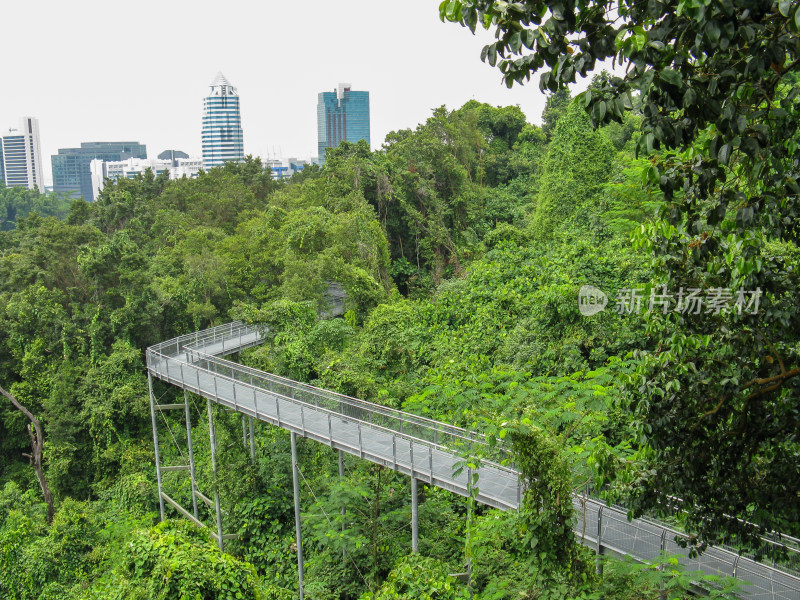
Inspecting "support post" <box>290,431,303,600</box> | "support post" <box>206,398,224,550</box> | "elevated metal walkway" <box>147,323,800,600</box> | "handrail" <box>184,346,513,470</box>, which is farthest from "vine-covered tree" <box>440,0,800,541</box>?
"support post" <box>206,398,224,550</box>

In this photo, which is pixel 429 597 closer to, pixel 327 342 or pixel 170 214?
pixel 327 342

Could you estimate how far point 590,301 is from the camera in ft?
45.5

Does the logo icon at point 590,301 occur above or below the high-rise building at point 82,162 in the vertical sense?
below

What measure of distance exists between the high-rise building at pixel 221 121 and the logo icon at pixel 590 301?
16746 cm

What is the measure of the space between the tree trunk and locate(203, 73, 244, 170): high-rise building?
15421 cm

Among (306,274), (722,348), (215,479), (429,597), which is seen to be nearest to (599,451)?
(722,348)

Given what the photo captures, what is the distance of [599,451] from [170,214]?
32245mm

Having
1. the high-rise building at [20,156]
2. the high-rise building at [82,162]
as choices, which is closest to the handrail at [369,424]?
the high-rise building at [82,162]

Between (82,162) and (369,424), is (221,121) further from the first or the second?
(369,424)

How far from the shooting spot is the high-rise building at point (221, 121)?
171 m

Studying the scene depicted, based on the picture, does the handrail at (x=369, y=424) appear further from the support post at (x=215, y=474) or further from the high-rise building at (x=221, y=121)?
the high-rise building at (x=221, y=121)

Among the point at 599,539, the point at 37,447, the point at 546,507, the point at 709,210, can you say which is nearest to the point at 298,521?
the point at 599,539

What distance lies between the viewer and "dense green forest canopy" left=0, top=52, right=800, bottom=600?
526 cm

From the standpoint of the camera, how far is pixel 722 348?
493cm
